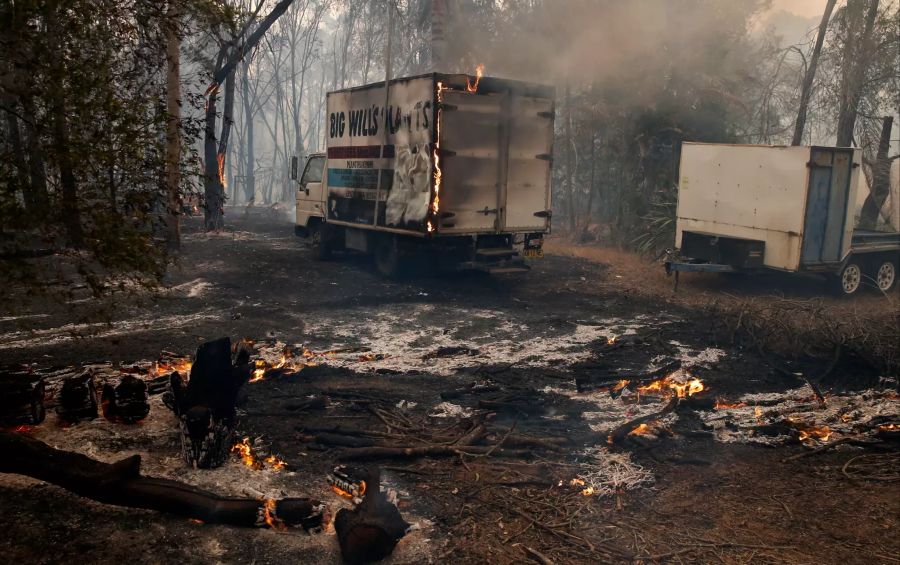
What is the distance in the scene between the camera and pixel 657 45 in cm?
1944

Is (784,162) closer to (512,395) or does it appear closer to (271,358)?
(512,395)

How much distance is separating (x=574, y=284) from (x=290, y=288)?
595 centimetres

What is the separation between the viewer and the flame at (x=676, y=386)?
7.57 meters

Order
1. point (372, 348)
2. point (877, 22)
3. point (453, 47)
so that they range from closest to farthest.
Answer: point (372, 348)
point (877, 22)
point (453, 47)

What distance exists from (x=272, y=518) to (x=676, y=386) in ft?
16.4

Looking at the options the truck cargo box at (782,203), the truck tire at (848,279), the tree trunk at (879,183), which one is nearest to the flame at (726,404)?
the truck cargo box at (782,203)

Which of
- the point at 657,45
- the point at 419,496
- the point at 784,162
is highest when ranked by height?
the point at 657,45

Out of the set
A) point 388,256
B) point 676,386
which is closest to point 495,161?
point 388,256

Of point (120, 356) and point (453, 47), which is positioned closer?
→ point (120, 356)

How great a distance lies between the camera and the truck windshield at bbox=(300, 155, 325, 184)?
16.0 meters

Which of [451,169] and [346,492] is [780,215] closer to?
[451,169]

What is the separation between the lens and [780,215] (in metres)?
12.8

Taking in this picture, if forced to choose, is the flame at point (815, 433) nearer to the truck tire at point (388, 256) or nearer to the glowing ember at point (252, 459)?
the glowing ember at point (252, 459)

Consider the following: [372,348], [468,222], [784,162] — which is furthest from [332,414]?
[784,162]
